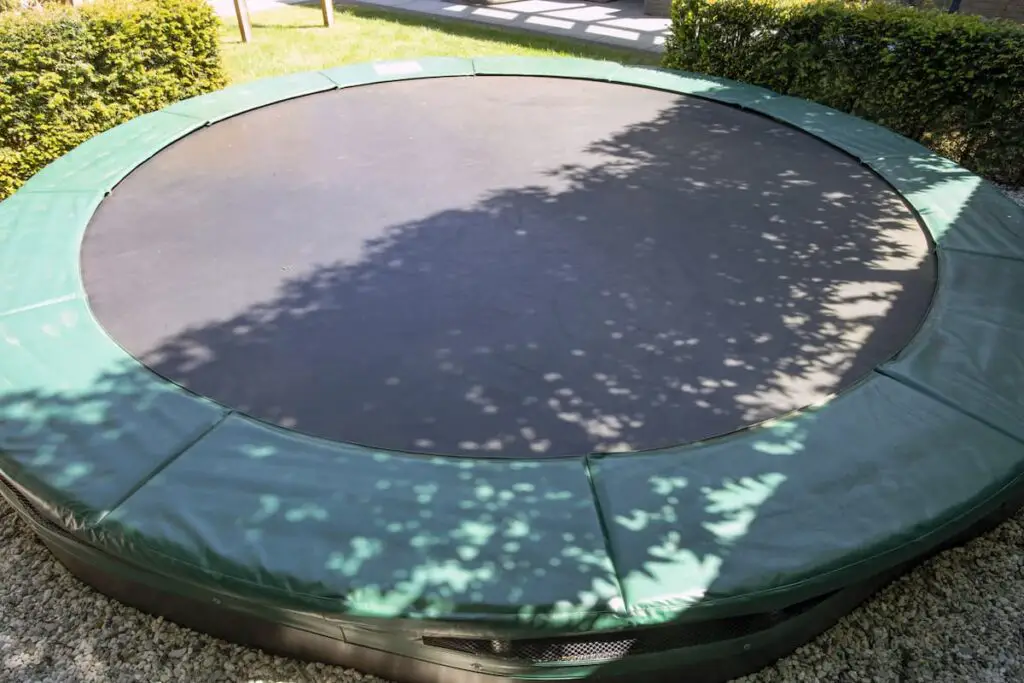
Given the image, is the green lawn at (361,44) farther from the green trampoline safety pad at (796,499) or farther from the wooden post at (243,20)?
the green trampoline safety pad at (796,499)

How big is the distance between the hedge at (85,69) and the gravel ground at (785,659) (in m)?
2.98

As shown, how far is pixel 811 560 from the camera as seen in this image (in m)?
1.77

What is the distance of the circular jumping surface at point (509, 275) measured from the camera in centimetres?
228

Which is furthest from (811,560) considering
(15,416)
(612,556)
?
(15,416)

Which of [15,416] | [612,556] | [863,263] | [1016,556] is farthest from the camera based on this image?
[863,263]

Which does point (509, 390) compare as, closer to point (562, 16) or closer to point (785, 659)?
point (785, 659)

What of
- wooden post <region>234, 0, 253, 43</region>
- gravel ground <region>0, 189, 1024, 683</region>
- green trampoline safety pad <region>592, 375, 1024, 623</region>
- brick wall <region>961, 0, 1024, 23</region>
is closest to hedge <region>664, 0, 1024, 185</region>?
green trampoline safety pad <region>592, 375, 1024, 623</region>

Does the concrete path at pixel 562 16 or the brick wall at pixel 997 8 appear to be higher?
the brick wall at pixel 997 8

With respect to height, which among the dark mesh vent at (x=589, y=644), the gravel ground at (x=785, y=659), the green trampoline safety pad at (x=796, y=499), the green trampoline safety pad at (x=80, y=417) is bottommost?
the gravel ground at (x=785, y=659)

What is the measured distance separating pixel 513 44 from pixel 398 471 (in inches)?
248

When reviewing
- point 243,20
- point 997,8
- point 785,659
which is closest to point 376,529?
point 785,659

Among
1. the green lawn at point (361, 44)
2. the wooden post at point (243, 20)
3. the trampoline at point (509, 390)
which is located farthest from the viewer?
the wooden post at point (243, 20)

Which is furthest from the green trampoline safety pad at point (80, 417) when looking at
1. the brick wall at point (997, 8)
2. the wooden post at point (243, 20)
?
the brick wall at point (997, 8)

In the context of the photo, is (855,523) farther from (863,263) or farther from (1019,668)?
(863,263)
